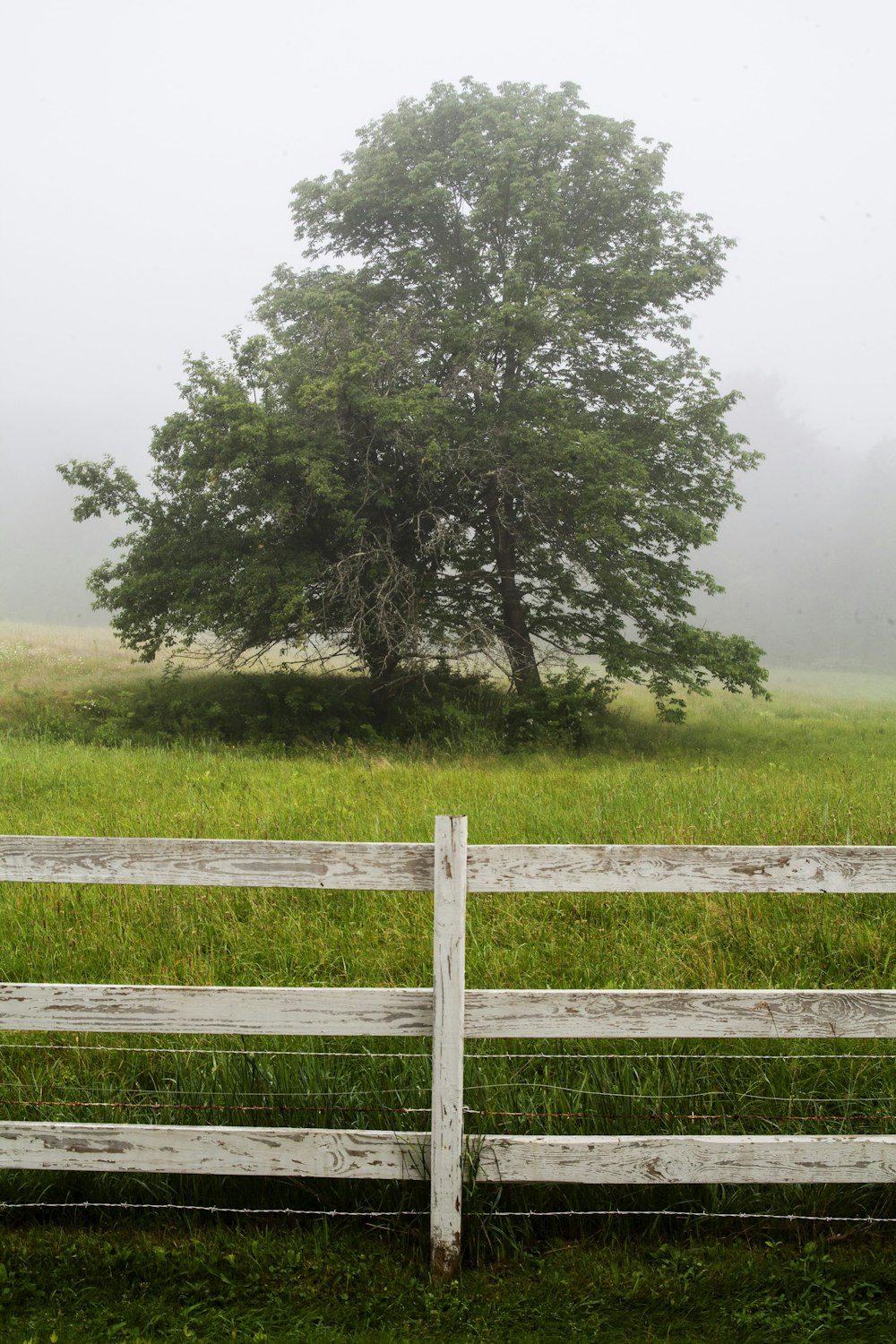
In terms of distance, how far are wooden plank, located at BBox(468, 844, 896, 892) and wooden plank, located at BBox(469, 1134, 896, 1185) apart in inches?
37.3

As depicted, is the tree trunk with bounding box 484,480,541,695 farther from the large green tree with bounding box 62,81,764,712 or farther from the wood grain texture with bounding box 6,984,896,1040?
the wood grain texture with bounding box 6,984,896,1040

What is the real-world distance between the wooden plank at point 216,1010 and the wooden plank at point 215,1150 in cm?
38

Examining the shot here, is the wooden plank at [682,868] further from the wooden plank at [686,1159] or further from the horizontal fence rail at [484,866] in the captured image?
the wooden plank at [686,1159]

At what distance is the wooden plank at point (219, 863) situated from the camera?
11.2ft

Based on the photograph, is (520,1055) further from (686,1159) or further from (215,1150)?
(215,1150)

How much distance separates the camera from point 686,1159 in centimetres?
351

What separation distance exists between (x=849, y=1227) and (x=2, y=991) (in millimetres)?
3503

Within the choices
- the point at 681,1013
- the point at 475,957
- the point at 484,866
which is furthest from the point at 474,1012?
the point at 475,957

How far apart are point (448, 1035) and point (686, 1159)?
3.47ft

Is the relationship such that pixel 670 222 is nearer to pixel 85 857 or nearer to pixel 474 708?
pixel 474 708

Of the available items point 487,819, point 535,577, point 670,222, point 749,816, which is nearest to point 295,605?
point 535,577

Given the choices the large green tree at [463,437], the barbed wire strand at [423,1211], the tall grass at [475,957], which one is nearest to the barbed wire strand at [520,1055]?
the tall grass at [475,957]

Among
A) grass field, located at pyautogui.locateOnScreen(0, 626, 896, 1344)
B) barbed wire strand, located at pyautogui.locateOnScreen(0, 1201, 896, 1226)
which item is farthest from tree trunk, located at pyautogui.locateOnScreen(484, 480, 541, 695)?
barbed wire strand, located at pyautogui.locateOnScreen(0, 1201, 896, 1226)

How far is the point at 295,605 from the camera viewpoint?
60.4ft
